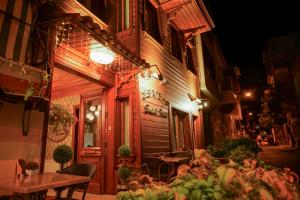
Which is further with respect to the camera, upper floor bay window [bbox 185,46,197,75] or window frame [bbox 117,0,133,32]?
upper floor bay window [bbox 185,46,197,75]

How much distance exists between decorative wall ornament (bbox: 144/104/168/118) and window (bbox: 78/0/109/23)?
2627 mm

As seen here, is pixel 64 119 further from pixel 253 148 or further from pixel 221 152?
pixel 253 148

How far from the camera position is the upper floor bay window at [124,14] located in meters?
6.72

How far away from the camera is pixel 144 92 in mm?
6219

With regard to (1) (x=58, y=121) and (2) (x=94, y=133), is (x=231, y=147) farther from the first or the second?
(1) (x=58, y=121)

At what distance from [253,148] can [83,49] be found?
553 cm

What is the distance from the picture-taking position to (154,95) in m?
6.76

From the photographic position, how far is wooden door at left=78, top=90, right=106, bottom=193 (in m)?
6.17

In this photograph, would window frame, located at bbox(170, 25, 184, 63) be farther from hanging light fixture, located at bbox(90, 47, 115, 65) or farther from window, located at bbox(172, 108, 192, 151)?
hanging light fixture, located at bbox(90, 47, 115, 65)

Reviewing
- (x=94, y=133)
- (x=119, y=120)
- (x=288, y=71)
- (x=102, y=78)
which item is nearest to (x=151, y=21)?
(x=102, y=78)

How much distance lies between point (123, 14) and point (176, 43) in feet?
12.4

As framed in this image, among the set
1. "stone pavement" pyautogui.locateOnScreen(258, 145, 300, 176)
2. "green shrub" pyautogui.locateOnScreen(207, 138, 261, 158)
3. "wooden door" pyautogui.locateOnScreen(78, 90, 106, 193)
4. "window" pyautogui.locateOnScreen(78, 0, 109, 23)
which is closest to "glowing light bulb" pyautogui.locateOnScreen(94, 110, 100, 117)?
"wooden door" pyautogui.locateOnScreen(78, 90, 106, 193)

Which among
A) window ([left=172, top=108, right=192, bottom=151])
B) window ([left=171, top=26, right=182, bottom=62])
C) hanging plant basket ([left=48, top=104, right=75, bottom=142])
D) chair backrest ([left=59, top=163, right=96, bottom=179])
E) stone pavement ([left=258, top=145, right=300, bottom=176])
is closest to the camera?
chair backrest ([left=59, top=163, right=96, bottom=179])

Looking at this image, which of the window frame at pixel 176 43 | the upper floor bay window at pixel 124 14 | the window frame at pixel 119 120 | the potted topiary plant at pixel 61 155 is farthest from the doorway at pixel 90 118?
the window frame at pixel 176 43
